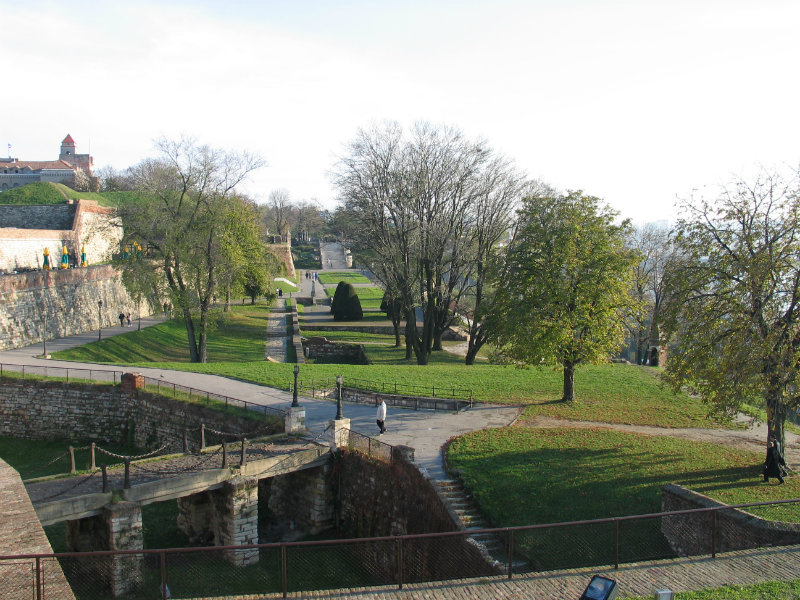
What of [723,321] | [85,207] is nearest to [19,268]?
[85,207]

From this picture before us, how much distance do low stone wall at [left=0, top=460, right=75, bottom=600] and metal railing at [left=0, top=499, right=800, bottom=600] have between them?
121cm

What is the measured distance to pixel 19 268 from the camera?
132 ft

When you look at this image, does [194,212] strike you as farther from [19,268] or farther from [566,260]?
[566,260]

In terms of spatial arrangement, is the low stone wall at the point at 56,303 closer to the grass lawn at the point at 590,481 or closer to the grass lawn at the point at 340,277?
the grass lawn at the point at 590,481

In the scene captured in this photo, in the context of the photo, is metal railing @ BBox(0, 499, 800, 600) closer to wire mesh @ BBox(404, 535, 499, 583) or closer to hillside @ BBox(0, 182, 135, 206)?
wire mesh @ BBox(404, 535, 499, 583)

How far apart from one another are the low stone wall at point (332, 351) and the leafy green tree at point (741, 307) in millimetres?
24488

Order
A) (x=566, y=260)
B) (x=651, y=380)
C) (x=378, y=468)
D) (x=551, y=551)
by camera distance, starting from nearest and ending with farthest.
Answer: (x=551, y=551) < (x=378, y=468) < (x=566, y=260) < (x=651, y=380)

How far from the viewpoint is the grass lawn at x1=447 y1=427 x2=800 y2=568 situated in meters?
12.0

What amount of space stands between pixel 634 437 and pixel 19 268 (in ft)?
124

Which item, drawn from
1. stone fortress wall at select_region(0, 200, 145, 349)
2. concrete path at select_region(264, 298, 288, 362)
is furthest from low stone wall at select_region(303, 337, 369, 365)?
stone fortress wall at select_region(0, 200, 145, 349)

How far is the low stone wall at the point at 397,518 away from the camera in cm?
1238

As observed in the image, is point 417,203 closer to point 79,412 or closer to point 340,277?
point 79,412

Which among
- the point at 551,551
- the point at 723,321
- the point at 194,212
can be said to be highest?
the point at 194,212

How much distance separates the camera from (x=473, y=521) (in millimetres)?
13664
